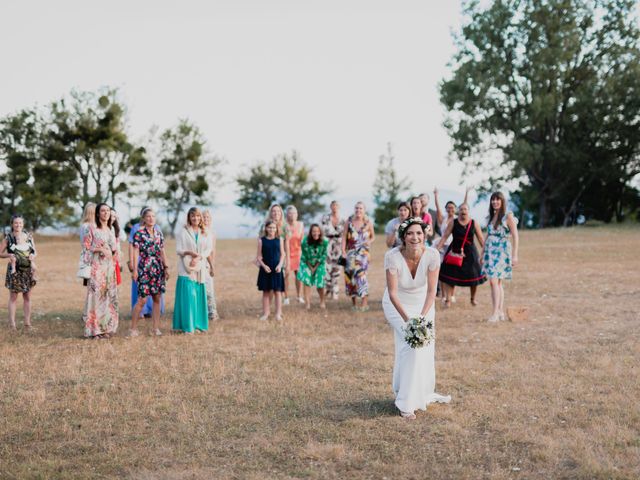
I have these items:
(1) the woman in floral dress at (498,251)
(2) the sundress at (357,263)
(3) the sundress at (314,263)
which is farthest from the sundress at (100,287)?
(1) the woman in floral dress at (498,251)

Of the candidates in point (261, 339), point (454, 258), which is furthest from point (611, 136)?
point (261, 339)

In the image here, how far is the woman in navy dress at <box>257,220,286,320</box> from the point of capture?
11992 mm

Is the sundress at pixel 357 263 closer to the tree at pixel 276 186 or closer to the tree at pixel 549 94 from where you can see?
the tree at pixel 549 94

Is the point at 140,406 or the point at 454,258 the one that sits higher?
the point at 454,258

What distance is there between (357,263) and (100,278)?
192 inches

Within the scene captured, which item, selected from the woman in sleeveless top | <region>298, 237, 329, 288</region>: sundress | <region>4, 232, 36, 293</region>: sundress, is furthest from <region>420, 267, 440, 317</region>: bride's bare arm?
<region>4, 232, 36, 293</region>: sundress

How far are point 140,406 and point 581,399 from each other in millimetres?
4538

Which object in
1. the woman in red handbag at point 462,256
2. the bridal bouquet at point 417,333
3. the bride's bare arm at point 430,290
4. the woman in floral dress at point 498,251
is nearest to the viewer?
the bridal bouquet at point 417,333

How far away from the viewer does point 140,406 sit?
6734 millimetres

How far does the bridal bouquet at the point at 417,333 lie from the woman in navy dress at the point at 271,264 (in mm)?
5990

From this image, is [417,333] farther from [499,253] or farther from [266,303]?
[266,303]

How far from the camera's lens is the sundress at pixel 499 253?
11516mm

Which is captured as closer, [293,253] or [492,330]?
[492,330]

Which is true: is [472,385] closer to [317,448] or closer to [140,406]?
[317,448]
